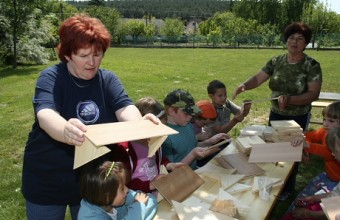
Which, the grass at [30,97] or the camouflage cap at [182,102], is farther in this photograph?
the grass at [30,97]

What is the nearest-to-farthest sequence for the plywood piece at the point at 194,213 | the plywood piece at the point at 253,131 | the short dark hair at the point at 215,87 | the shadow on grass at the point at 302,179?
the plywood piece at the point at 194,213, the plywood piece at the point at 253,131, the shadow on grass at the point at 302,179, the short dark hair at the point at 215,87

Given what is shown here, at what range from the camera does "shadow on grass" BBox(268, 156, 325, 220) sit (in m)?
4.00

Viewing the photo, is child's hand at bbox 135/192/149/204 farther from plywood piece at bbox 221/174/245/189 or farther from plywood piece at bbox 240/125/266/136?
plywood piece at bbox 240/125/266/136

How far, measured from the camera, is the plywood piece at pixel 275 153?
2.87m

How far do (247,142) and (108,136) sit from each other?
2.03 metres

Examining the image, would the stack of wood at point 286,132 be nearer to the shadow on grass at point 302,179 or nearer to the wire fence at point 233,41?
the shadow on grass at point 302,179

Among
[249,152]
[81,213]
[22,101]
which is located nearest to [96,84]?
[81,213]

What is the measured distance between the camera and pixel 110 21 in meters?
54.0

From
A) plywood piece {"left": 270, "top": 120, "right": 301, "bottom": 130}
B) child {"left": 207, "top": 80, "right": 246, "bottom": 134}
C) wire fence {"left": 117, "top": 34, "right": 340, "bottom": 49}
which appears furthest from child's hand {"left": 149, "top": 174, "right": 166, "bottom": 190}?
wire fence {"left": 117, "top": 34, "right": 340, "bottom": 49}

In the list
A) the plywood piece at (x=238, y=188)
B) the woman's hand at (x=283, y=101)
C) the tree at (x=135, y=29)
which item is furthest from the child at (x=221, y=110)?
the tree at (x=135, y=29)

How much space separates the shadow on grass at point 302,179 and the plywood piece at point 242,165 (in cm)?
126

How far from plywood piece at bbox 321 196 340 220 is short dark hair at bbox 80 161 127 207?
3.92 ft

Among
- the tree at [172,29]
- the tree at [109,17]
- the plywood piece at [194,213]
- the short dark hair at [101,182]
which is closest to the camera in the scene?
the short dark hair at [101,182]

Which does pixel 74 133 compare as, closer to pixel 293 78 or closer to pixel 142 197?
pixel 142 197
